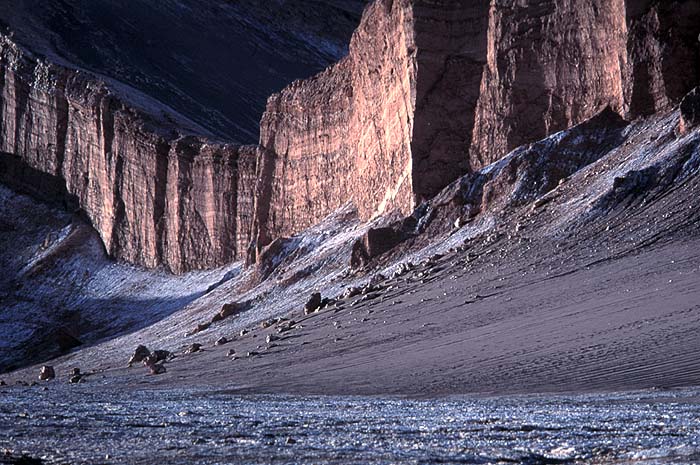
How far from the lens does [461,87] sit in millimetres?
29719

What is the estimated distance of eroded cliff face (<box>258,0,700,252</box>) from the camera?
24.8m

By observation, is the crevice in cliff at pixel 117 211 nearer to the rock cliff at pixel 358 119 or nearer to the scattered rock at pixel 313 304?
the rock cliff at pixel 358 119

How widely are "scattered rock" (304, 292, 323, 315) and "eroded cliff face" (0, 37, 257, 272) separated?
50.8 feet

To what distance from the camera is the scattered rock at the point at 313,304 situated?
25.9 meters

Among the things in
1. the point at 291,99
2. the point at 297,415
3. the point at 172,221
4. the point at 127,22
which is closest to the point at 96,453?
the point at 297,415

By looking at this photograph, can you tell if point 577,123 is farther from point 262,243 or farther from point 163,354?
point 262,243

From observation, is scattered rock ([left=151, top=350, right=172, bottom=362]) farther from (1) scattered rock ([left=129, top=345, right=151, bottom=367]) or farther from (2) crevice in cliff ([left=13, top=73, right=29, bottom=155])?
(2) crevice in cliff ([left=13, top=73, right=29, bottom=155])

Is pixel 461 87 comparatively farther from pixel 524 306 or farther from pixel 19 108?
pixel 19 108

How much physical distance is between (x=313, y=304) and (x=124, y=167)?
2307 cm

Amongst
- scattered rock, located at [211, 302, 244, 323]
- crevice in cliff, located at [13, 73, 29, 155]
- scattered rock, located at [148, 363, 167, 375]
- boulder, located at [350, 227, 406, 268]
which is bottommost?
scattered rock, located at [148, 363, 167, 375]

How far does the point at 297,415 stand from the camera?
11.2m

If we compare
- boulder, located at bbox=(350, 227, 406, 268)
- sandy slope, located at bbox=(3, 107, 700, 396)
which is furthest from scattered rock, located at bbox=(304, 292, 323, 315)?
boulder, located at bbox=(350, 227, 406, 268)

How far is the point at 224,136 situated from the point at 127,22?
57.0 ft

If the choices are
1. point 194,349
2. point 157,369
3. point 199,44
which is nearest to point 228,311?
point 194,349
